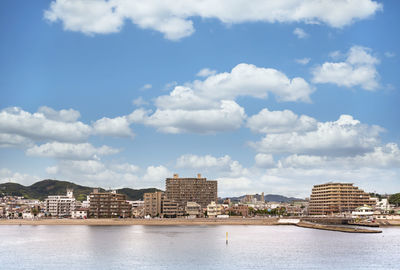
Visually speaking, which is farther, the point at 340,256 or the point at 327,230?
the point at 327,230

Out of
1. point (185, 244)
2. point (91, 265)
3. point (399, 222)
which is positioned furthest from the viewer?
point (399, 222)

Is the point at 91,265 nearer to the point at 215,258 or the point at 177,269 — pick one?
the point at 177,269

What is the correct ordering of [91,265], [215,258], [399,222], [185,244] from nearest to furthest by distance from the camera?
1. [91,265]
2. [215,258]
3. [185,244]
4. [399,222]

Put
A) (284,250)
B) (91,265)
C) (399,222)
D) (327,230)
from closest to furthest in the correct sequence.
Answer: (91,265) → (284,250) → (327,230) → (399,222)

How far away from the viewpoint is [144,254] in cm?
8438

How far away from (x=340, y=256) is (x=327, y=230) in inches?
3332

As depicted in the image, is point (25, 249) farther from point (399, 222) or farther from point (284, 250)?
point (399, 222)

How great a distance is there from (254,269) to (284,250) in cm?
2662

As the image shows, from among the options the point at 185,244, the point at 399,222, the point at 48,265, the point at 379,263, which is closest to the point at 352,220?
the point at 399,222

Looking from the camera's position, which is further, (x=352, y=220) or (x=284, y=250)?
(x=352, y=220)

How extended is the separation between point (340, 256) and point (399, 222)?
12552cm

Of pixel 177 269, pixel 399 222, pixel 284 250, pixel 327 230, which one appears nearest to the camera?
pixel 177 269

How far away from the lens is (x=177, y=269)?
2576 inches

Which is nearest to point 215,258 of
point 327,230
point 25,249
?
point 25,249
